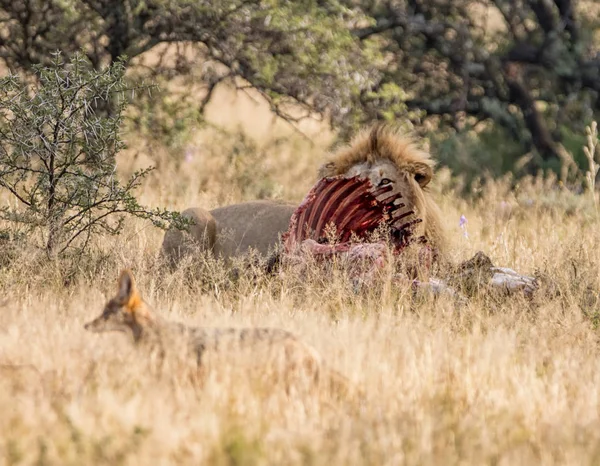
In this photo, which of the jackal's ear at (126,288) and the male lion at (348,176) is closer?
the jackal's ear at (126,288)

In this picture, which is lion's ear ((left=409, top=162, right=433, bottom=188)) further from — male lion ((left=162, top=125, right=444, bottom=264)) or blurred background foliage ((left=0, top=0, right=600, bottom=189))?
blurred background foliage ((left=0, top=0, right=600, bottom=189))

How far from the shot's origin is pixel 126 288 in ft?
12.5

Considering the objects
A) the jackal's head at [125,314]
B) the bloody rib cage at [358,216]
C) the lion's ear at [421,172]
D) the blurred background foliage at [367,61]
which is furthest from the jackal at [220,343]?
the blurred background foliage at [367,61]

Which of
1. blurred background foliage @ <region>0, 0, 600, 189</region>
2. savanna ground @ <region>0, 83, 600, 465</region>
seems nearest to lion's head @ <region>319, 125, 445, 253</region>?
savanna ground @ <region>0, 83, 600, 465</region>

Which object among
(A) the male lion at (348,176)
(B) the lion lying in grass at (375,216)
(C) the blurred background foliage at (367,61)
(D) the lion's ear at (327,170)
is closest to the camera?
(B) the lion lying in grass at (375,216)

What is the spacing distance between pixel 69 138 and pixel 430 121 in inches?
350

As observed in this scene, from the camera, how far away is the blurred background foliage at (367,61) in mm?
10125

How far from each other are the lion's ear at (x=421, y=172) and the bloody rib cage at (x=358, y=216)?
229 millimetres

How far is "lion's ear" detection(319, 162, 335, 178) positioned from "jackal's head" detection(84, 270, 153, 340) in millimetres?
3280

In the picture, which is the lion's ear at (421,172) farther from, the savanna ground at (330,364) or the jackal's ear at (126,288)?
Result: the jackal's ear at (126,288)

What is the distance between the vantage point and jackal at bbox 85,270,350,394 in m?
3.77

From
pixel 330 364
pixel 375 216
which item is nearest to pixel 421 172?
pixel 375 216

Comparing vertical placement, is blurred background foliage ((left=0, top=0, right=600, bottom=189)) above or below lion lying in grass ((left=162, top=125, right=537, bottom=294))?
above

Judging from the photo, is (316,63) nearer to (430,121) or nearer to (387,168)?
(387,168)
